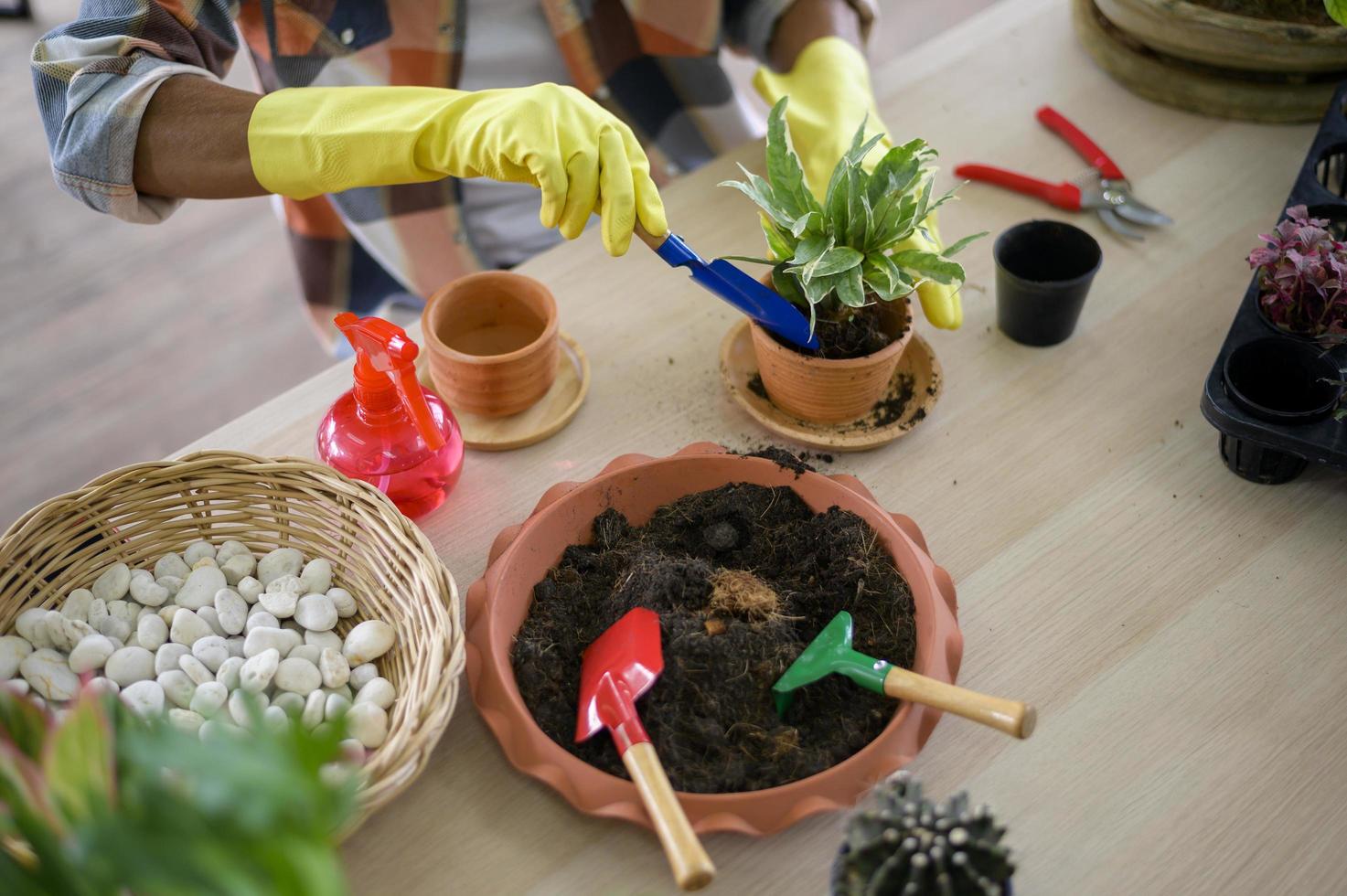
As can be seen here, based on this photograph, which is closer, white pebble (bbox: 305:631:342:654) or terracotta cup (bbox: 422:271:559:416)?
white pebble (bbox: 305:631:342:654)

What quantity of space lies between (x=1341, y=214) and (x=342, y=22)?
1.07m

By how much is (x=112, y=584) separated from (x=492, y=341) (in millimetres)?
394

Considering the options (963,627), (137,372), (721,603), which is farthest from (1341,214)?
(137,372)

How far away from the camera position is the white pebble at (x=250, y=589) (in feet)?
2.81

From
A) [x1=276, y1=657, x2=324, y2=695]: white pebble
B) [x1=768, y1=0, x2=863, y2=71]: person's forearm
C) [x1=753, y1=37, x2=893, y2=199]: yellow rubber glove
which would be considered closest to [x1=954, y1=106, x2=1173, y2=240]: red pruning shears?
[x1=753, y1=37, x2=893, y2=199]: yellow rubber glove

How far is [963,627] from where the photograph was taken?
901mm

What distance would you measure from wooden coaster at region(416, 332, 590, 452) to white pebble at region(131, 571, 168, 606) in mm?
294

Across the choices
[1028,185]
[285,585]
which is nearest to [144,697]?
[285,585]

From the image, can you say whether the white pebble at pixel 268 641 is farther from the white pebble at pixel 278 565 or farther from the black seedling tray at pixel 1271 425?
the black seedling tray at pixel 1271 425

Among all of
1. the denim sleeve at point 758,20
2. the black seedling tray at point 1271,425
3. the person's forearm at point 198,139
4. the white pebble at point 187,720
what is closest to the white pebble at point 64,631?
the white pebble at point 187,720

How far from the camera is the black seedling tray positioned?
919 millimetres

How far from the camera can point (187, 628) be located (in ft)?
2.72

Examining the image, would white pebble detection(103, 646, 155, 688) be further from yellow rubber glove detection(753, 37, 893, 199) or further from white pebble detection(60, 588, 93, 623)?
yellow rubber glove detection(753, 37, 893, 199)

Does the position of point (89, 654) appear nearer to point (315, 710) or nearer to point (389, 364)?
point (315, 710)
